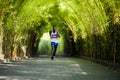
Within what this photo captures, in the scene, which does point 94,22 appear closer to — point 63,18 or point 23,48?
point 23,48

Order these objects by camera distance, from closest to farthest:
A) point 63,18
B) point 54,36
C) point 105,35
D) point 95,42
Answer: point 105,35, point 54,36, point 95,42, point 63,18

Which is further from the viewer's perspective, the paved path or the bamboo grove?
the bamboo grove

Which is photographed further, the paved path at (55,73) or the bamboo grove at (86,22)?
the bamboo grove at (86,22)

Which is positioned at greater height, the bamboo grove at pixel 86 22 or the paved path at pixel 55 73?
the bamboo grove at pixel 86 22

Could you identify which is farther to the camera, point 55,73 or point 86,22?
point 86,22

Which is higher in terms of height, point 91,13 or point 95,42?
point 91,13

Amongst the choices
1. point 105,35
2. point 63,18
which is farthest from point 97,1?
point 63,18

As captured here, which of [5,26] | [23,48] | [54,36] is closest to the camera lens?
[54,36]

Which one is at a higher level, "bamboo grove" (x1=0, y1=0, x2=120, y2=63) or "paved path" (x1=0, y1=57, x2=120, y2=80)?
"bamboo grove" (x1=0, y1=0, x2=120, y2=63)

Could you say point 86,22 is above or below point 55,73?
above

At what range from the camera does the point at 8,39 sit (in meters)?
20.8

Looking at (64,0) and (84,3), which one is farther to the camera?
(64,0)

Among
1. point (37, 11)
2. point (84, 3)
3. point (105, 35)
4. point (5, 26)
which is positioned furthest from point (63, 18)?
point (105, 35)

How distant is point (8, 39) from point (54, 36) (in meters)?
3.66
